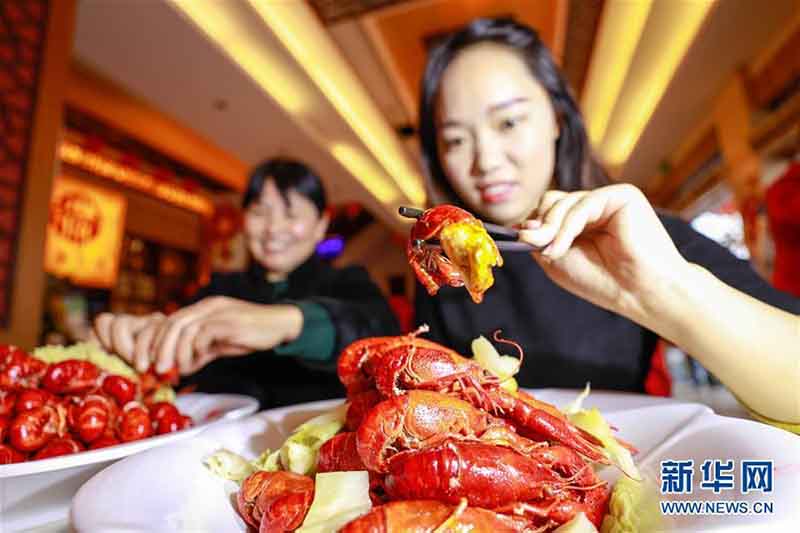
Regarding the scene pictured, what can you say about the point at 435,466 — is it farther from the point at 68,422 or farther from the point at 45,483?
the point at 68,422

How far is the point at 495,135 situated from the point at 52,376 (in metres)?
1.08

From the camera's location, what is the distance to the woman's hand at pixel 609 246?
0.71m

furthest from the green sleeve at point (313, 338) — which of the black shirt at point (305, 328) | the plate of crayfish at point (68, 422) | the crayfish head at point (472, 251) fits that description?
the crayfish head at point (472, 251)

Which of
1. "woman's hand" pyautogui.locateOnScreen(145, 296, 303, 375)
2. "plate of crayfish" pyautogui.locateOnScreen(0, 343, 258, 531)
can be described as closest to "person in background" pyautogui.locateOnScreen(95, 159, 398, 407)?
"woman's hand" pyautogui.locateOnScreen(145, 296, 303, 375)

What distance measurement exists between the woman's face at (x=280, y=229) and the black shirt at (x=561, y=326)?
2.54 feet

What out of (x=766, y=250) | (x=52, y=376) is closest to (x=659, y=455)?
(x=52, y=376)

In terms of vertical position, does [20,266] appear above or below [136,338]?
above

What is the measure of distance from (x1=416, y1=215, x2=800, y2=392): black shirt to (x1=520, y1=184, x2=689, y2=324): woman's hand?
36cm

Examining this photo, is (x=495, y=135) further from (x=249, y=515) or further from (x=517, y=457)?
(x=249, y=515)

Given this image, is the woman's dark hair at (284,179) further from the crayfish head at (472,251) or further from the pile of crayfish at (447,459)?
the crayfish head at (472,251)

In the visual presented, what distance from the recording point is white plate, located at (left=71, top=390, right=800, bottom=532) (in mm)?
455

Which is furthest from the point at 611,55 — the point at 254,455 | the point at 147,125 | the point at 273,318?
the point at 147,125

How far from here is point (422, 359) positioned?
2.30ft

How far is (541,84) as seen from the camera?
1319mm
